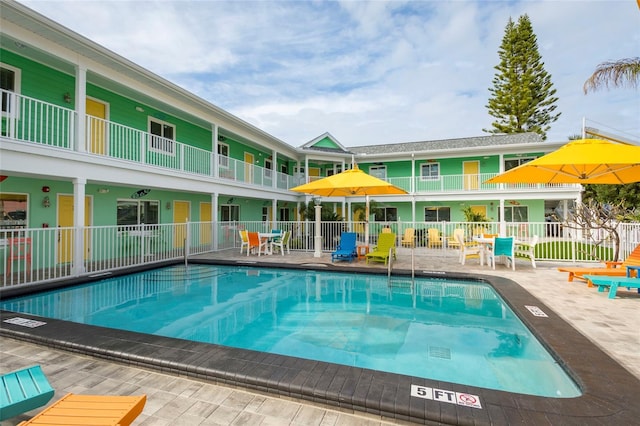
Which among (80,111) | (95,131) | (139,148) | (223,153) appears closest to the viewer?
(80,111)

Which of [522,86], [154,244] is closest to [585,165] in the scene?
[154,244]

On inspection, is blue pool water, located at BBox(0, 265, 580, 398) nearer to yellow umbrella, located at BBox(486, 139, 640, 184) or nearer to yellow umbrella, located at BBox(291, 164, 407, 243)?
yellow umbrella, located at BBox(291, 164, 407, 243)

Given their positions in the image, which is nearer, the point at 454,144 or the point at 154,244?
the point at 154,244

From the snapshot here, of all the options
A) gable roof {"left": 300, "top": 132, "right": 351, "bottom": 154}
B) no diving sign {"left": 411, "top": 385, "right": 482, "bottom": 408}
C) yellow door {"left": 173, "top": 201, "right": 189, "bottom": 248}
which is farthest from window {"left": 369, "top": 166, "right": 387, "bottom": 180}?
no diving sign {"left": 411, "top": 385, "right": 482, "bottom": 408}

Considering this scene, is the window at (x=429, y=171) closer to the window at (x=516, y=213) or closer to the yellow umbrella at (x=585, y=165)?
the window at (x=516, y=213)

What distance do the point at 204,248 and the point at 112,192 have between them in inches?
157

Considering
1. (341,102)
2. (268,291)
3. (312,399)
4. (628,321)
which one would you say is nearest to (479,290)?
(628,321)

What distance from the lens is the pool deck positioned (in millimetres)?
2541

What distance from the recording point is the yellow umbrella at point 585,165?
635 centimetres

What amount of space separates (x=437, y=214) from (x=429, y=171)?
3.12m

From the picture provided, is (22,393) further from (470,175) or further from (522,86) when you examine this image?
(522,86)

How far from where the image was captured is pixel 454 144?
75.3 ft

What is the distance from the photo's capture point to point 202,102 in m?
12.6

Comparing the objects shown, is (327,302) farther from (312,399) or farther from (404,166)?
(404,166)
